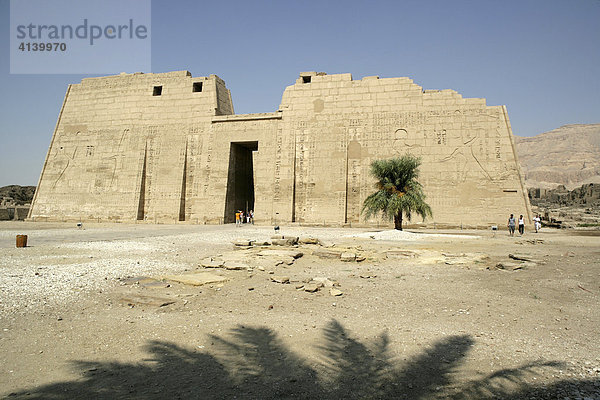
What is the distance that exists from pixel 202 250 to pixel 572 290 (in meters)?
7.93

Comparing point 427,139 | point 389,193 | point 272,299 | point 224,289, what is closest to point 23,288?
point 224,289

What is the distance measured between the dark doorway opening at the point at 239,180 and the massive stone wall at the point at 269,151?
0.13 m

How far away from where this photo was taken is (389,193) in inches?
683

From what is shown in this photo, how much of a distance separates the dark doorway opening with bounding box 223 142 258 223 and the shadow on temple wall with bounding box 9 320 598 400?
2054 cm

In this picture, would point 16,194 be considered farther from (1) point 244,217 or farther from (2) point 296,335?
(2) point 296,335

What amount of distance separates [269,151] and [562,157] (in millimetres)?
96044

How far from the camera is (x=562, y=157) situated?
300 feet

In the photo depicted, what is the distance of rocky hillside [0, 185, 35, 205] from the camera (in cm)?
3336

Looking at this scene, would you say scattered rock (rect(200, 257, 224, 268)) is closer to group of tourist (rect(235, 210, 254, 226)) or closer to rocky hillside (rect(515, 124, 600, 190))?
group of tourist (rect(235, 210, 254, 226))

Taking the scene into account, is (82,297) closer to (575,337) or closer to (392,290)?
(392,290)

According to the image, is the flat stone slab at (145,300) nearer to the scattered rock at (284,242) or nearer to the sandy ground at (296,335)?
the sandy ground at (296,335)

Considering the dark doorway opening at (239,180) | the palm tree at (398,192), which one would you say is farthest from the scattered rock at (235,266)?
the dark doorway opening at (239,180)

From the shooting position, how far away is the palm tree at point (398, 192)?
1669cm

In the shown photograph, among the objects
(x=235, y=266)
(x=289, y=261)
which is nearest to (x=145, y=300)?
(x=235, y=266)
